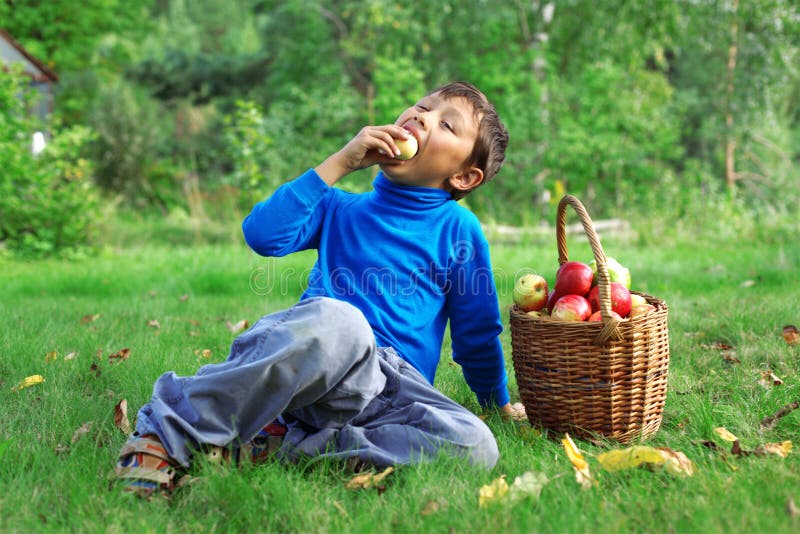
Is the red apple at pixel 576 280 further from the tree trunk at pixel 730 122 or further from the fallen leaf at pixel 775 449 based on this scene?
the tree trunk at pixel 730 122

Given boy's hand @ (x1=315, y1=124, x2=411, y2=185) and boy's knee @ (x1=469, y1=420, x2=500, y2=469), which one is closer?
boy's knee @ (x1=469, y1=420, x2=500, y2=469)

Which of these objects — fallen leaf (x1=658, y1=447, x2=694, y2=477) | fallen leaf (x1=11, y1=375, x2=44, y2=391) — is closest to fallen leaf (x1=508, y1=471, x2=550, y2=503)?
fallen leaf (x1=658, y1=447, x2=694, y2=477)

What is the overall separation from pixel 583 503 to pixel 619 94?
12.8 m

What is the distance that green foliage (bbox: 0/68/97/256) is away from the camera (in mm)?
6605

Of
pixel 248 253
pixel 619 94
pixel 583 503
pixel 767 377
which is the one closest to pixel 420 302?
pixel 583 503

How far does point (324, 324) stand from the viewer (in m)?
1.95

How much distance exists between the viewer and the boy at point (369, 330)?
6.44 feet

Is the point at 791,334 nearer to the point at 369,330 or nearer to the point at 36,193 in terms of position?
the point at 369,330

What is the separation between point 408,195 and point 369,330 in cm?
63

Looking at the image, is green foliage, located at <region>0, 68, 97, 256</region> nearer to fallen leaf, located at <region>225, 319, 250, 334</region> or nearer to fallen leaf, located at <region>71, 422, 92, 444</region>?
fallen leaf, located at <region>225, 319, 250, 334</region>

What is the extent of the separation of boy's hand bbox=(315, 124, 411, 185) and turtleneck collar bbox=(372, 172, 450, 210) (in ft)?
0.35

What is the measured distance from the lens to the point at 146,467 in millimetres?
1935

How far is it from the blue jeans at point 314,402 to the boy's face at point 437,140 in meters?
0.63

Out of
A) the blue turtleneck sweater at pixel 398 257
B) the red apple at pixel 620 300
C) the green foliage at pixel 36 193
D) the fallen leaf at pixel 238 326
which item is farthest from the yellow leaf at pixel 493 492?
the green foliage at pixel 36 193
